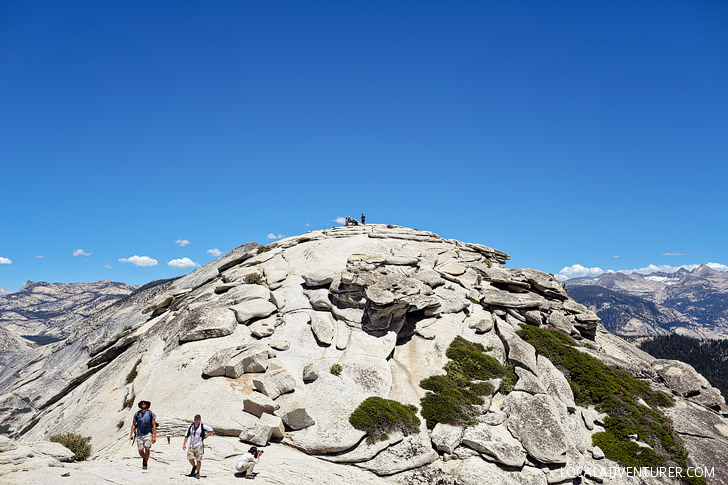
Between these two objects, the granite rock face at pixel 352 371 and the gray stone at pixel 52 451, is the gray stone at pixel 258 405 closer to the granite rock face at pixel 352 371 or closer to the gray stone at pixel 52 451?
the granite rock face at pixel 352 371

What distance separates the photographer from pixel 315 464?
21.9m

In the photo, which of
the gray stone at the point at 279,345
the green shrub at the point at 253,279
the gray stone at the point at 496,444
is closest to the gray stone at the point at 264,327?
the gray stone at the point at 279,345

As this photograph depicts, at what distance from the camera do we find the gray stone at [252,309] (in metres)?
35.2

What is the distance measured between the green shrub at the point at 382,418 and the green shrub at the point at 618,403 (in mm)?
14650

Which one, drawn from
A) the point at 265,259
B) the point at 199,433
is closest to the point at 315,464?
the point at 199,433

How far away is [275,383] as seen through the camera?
26.9 metres

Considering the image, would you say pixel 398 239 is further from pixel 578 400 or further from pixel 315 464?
pixel 315 464

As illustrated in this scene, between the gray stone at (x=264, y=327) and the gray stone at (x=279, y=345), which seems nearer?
the gray stone at (x=279, y=345)

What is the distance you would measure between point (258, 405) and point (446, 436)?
12.7 m

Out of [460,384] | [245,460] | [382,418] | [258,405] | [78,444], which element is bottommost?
[78,444]

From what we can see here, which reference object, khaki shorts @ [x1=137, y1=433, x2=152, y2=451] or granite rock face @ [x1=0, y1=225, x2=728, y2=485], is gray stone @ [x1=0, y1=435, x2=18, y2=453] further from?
khaki shorts @ [x1=137, y1=433, x2=152, y2=451]

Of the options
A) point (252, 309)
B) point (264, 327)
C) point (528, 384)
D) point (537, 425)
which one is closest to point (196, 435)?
point (264, 327)

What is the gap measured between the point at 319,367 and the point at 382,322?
7.97m

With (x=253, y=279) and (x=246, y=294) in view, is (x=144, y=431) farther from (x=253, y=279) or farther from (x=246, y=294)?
(x=253, y=279)
